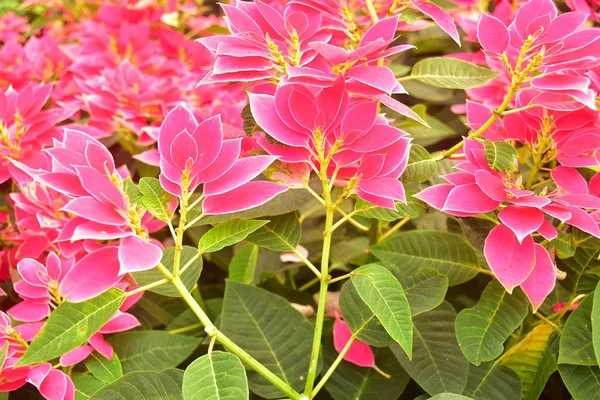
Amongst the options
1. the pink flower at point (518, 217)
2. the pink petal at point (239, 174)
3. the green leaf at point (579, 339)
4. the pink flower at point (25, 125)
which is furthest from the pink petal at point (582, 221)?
the pink flower at point (25, 125)

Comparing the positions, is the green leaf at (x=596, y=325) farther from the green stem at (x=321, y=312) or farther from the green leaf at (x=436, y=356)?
the green stem at (x=321, y=312)

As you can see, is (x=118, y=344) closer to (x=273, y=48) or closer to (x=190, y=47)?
(x=273, y=48)

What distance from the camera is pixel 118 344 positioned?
2.54 ft

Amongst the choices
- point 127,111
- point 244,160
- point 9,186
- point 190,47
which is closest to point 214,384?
point 244,160

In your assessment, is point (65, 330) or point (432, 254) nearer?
point (65, 330)

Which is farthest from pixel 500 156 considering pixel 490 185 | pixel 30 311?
pixel 30 311

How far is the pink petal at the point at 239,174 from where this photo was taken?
590 mm

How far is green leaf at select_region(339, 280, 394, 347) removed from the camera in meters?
0.70

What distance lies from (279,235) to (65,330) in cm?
26

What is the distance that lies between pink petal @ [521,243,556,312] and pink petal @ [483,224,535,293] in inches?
0.9

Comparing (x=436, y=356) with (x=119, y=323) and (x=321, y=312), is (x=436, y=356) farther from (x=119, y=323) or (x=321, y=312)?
(x=119, y=323)

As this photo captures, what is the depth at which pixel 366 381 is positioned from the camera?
31.0 inches

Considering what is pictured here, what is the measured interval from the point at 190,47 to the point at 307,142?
870 millimetres

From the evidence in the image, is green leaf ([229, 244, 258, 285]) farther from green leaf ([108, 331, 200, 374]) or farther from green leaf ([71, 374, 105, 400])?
green leaf ([71, 374, 105, 400])
